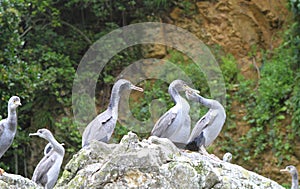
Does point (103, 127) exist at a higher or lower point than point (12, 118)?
lower

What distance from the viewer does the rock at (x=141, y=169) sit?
585 centimetres

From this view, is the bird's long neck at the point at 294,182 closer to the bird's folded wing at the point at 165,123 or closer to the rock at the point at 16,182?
the bird's folded wing at the point at 165,123

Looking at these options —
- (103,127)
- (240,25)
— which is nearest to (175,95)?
(103,127)

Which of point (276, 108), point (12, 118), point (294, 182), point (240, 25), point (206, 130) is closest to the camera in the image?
point (12, 118)

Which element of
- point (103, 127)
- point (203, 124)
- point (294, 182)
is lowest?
point (294, 182)

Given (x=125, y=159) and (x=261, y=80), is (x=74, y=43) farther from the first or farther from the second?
(x=125, y=159)

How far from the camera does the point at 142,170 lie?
5.88 metres

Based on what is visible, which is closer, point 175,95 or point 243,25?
point 175,95

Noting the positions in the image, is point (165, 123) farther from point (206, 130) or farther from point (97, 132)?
point (97, 132)

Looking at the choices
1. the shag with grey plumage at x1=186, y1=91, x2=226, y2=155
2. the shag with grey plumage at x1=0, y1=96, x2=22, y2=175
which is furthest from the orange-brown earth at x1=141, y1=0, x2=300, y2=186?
the shag with grey plumage at x1=0, y1=96, x2=22, y2=175

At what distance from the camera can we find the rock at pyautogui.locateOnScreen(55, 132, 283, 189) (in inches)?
230

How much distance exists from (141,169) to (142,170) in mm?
12

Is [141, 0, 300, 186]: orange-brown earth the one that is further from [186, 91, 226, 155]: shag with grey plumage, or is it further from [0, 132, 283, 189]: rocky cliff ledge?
[0, 132, 283, 189]: rocky cliff ledge

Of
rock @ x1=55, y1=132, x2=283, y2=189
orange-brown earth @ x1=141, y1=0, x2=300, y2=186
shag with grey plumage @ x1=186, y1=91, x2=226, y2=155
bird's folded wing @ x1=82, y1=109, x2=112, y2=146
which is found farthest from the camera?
orange-brown earth @ x1=141, y1=0, x2=300, y2=186
